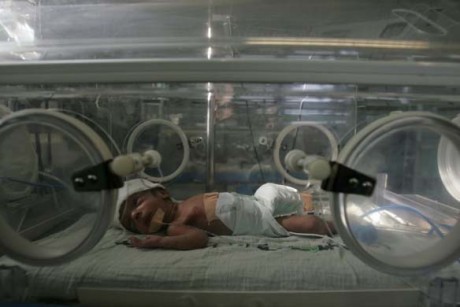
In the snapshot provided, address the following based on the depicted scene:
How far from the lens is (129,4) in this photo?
1.15 metres

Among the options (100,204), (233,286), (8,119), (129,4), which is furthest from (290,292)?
(129,4)

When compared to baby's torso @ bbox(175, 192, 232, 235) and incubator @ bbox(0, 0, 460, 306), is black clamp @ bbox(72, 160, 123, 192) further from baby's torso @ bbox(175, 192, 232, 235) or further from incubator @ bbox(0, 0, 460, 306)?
baby's torso @ bbox(175, 192, 232, 235)

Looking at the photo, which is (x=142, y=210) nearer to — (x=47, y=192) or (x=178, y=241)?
(x=178, y=241)

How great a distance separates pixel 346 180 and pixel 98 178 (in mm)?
530

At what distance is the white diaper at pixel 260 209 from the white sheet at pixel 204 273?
228 mm

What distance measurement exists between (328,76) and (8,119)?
722 mm

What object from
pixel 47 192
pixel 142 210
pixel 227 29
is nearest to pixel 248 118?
pixel 227 29

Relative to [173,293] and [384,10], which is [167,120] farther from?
[384,10]

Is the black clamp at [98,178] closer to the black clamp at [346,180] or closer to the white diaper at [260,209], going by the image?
the black clamp at [346,180]

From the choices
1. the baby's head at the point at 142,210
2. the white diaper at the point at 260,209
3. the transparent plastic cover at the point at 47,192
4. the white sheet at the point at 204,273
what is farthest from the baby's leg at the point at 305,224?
the transparent plastic cover at the point at 47,192

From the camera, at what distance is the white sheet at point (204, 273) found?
92 cm

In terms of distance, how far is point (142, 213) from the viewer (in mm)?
1312

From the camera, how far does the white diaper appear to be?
1.32 meters

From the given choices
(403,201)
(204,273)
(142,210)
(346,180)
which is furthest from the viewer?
(142,210)
